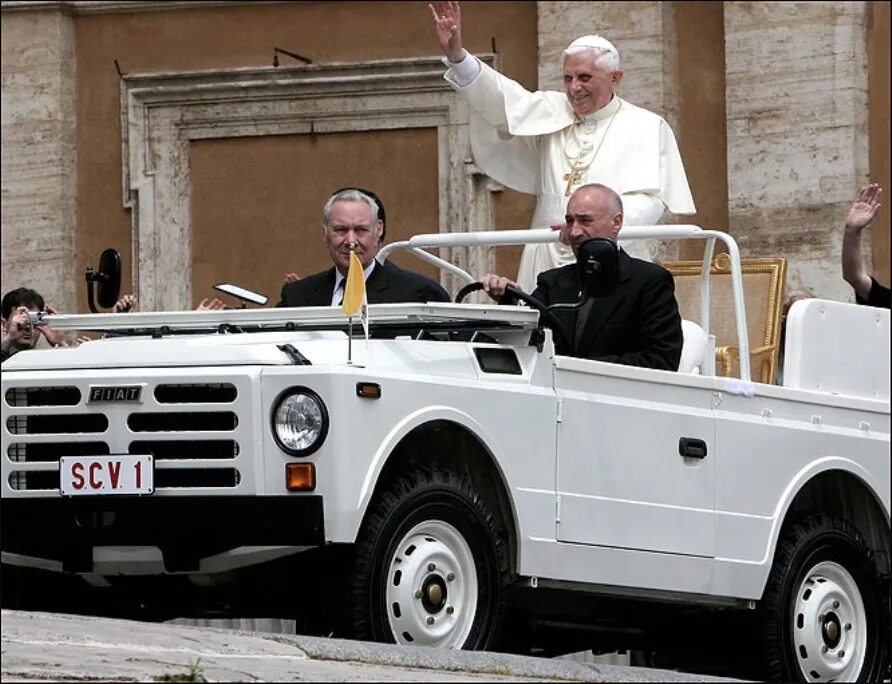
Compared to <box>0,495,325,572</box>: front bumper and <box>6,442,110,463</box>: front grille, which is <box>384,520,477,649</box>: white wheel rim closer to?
<box>0,495,325,572</box>: front bumper

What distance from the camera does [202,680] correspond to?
752cm

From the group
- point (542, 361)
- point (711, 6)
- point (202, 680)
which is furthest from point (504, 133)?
point (711, 6)

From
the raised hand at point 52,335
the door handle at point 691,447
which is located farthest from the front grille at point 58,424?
the door handle at point 691,447

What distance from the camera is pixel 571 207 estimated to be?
10.9 m

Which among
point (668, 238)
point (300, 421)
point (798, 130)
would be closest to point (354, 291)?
point (300, 421)

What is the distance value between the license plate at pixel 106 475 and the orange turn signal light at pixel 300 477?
479 millimetres

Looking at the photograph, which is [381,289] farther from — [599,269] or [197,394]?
[197,394]

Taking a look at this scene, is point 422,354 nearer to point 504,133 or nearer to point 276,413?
point 276,413

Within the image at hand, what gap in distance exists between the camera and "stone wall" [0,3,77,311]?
65.2ft

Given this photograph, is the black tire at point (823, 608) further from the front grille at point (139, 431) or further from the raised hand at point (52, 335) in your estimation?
the raised hand at point (52, 335)

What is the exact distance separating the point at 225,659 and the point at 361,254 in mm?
3403

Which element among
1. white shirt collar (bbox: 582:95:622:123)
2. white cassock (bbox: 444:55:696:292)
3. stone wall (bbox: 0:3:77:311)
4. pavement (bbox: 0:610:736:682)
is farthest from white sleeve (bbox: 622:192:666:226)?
stone wall (bbox: 0:3:77:311)

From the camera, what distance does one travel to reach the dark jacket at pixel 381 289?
36.4 ft

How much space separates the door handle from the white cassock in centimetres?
145
